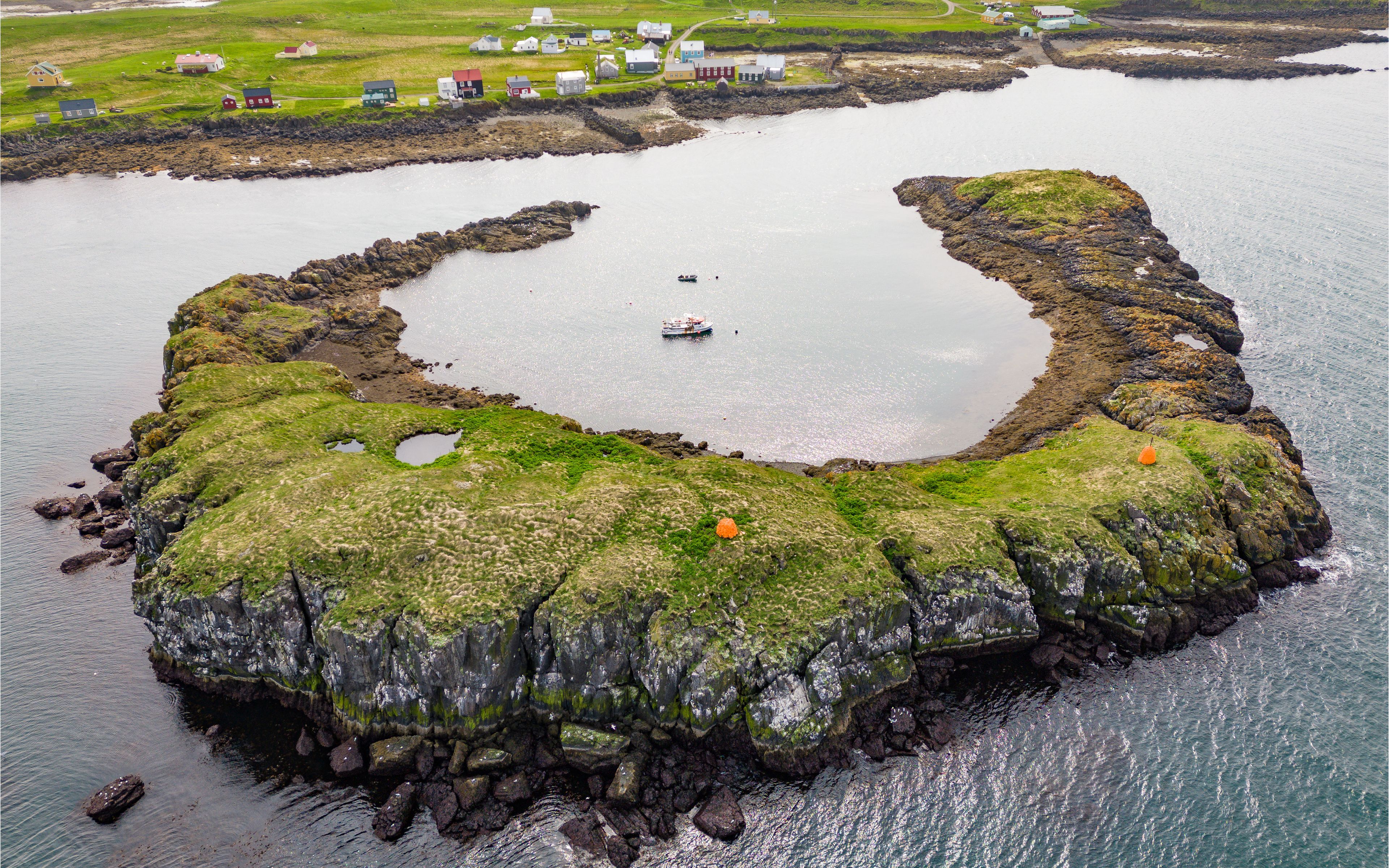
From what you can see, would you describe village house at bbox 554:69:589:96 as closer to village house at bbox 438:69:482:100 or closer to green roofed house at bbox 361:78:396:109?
village house at bbox 438:69:482:100

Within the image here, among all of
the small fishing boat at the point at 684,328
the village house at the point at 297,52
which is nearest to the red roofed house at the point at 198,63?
Answer: the village house at the point at 297,52

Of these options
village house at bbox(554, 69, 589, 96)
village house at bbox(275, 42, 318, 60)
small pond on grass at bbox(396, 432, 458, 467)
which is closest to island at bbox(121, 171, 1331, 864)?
small pond on grass at bbox(396, 432, 458, 467)

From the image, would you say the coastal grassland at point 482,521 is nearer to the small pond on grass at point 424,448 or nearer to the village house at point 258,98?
the small pond on grass at point 424,448

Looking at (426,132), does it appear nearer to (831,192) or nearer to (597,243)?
(597,243)

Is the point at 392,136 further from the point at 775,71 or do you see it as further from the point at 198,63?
the point at 775,71

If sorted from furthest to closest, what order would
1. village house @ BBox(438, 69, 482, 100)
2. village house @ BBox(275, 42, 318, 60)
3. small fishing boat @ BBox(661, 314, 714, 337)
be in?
1. village house @ BBox(275, 42, 318, 60)
2. village house @ BBox(438, 69, 482, 100)
3. small fishing boat @ BBox(661, 314, 714, 337)
